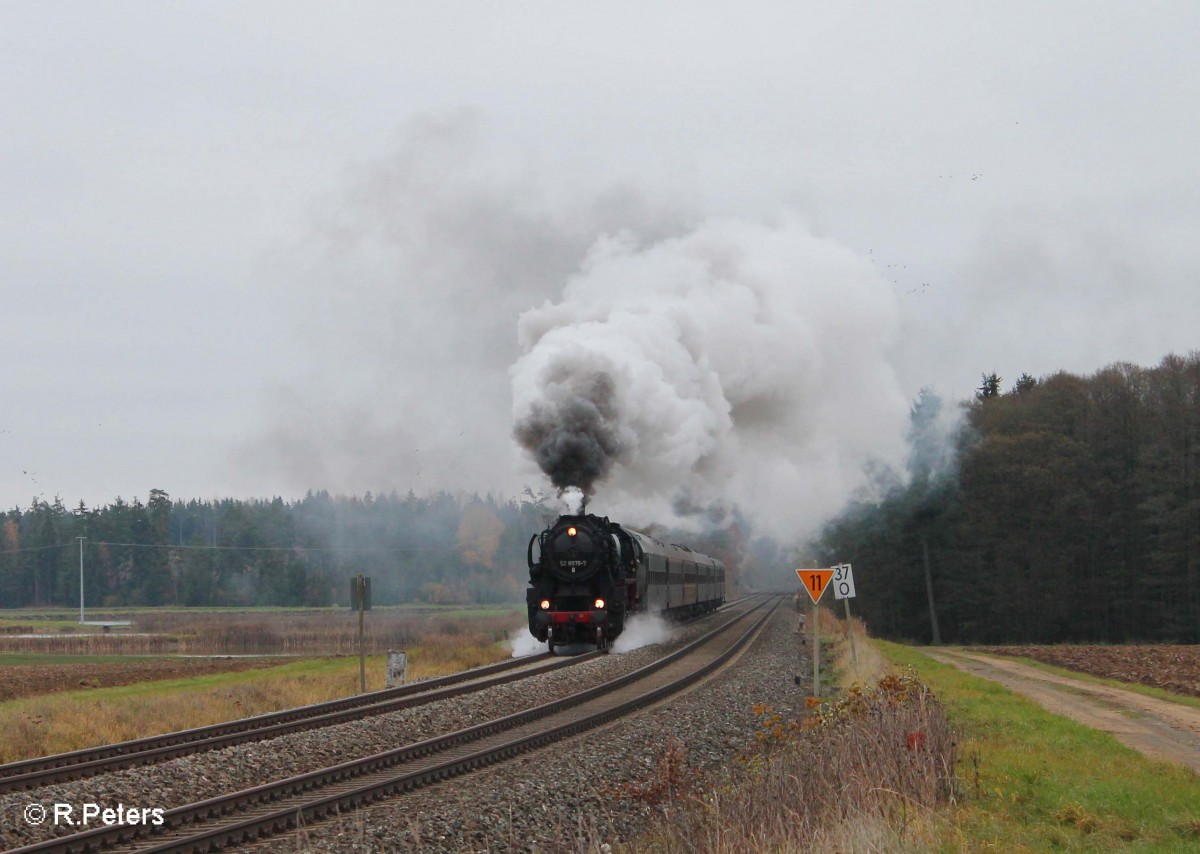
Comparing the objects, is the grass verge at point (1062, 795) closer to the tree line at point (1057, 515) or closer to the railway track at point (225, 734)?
the railway track at point (225, 734)

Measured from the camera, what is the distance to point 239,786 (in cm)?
1192

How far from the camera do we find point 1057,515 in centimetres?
4744

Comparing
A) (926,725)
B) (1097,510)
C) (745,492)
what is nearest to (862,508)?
(745,492)

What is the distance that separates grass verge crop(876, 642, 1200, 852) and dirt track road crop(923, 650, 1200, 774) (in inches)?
23.4

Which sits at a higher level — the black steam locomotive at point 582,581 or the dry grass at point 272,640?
the black steam locomotive at point 582,581

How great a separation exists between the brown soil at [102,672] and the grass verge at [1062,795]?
69.9 ft

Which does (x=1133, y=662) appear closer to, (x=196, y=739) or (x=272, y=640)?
(x=196, y=739)

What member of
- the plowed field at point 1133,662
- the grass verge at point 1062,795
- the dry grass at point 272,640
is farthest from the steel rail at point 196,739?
the dry grass at point 272,640

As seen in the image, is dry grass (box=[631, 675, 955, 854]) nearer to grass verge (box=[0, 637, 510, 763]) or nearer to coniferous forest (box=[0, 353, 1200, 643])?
grass verge (box=[0, 637, 510, 763])

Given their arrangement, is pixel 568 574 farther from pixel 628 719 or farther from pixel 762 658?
pixel 628 719

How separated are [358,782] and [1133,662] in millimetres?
24135

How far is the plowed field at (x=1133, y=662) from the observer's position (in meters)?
23.6

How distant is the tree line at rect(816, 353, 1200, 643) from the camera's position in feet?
143

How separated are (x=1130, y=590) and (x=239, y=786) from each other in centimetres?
4331
